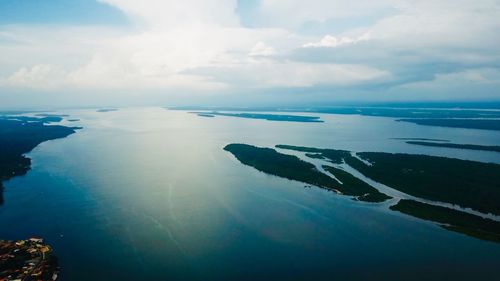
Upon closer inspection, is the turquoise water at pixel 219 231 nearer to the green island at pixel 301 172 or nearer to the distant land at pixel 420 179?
the green island at pixel 301 172

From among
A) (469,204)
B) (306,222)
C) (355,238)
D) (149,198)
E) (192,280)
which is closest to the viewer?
(192,280)

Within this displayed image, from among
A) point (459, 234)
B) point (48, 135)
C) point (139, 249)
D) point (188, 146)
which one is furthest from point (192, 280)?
point (48, 135)

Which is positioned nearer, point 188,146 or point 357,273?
point 357,273

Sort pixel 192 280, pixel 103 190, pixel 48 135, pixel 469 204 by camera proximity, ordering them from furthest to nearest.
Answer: pixel 48 135
pixel 103 190
pixel 469 204
pixel 192 280

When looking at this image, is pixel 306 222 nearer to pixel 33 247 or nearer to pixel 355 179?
pixel 355 179

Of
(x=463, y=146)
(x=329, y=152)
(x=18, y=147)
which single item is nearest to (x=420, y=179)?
(x=329, y=152)

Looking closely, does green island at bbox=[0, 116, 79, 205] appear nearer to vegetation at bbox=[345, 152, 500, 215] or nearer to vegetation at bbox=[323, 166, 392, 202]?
vegetation at bbox=[323, 166, 392, 202]
